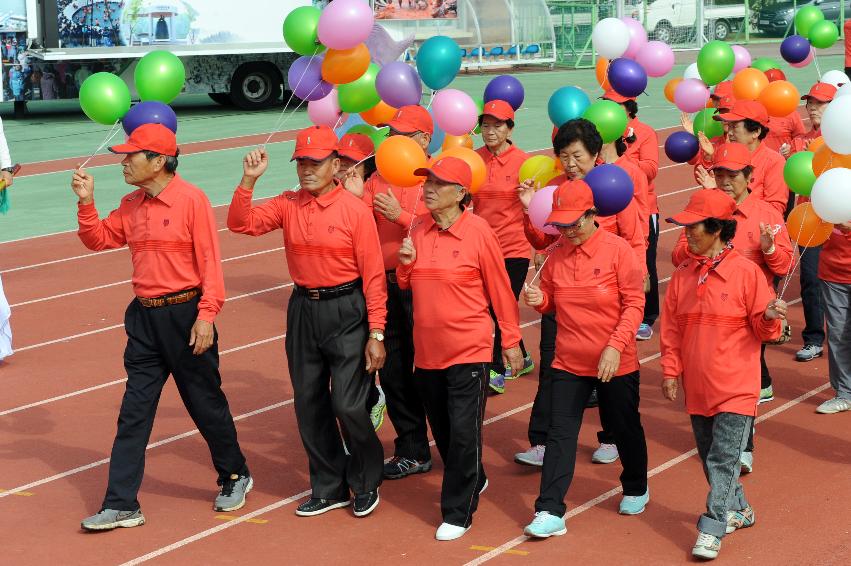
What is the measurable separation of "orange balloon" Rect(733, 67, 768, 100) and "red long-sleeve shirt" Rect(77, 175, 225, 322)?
498 cm

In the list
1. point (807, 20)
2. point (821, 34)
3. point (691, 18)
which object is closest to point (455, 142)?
point (821, 34)

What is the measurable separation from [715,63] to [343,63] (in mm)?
4283

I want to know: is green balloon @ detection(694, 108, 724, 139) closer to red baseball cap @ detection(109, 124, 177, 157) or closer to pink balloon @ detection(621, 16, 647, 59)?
pink balloon @ detection(621, 16, 647, 59)

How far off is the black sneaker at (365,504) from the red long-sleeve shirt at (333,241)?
990mm

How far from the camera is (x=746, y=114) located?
9109 millimetres

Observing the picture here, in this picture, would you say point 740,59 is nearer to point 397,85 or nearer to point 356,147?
point 397,85

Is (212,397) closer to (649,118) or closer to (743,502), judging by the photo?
(743,502)

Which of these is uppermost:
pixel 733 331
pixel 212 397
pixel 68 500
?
pixel 733 331

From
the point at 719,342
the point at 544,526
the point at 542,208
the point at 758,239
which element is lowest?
the point at 544,526

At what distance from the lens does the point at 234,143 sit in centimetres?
2509

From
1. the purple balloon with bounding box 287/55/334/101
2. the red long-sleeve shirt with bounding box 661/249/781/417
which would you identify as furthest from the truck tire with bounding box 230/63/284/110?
the red long-sleeve shirt with bounding box 661/249/781/417

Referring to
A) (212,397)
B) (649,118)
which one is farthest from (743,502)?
(649,118)

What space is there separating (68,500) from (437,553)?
2.43 meters

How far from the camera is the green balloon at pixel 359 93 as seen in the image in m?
8.68
